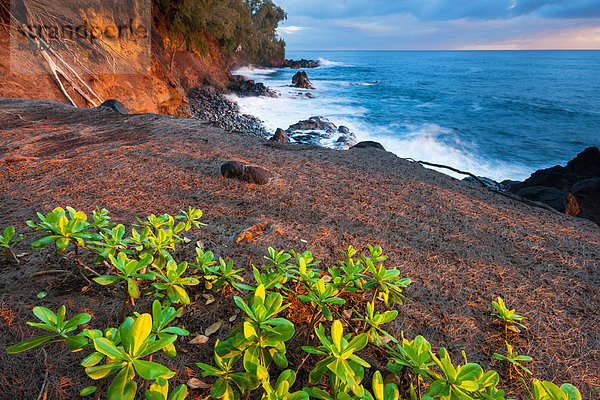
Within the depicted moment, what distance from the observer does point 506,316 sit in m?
1.66

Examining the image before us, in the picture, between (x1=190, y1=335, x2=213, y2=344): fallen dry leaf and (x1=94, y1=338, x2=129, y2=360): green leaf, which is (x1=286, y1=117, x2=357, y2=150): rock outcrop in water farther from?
(x1=94, y1=338, x2=129, y2=360): green leaf

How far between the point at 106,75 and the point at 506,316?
41.4 ft

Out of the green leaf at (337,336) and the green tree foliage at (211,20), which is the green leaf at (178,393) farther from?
the green tree foliage at (211,20)

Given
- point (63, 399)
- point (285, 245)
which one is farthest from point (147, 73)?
point (63, 399)

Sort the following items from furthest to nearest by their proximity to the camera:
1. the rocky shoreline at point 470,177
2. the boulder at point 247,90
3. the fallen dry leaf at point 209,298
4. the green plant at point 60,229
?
the boulder at point 247,90 → the rocky shoreline at point 470,177 → the fallen dry leaf at point 209,298 → the green plant at point 60,229

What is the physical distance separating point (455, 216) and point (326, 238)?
175cm

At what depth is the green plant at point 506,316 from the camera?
1.66m

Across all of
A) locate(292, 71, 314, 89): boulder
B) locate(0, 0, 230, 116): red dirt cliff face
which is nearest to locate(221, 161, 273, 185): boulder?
locate(0, 0, 230, 116): red dirt cliff face

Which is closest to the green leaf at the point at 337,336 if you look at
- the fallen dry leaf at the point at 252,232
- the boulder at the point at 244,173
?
the fallen dry leaf at the point at 252,232

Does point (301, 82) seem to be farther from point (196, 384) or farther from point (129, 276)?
point (196, 384)

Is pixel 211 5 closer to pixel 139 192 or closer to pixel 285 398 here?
pixel 139 192

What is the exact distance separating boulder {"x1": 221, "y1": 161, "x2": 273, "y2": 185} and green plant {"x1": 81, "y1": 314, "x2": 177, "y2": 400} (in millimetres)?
2720

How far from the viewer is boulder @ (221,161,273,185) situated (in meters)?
3.51

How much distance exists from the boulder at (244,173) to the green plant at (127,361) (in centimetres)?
272
